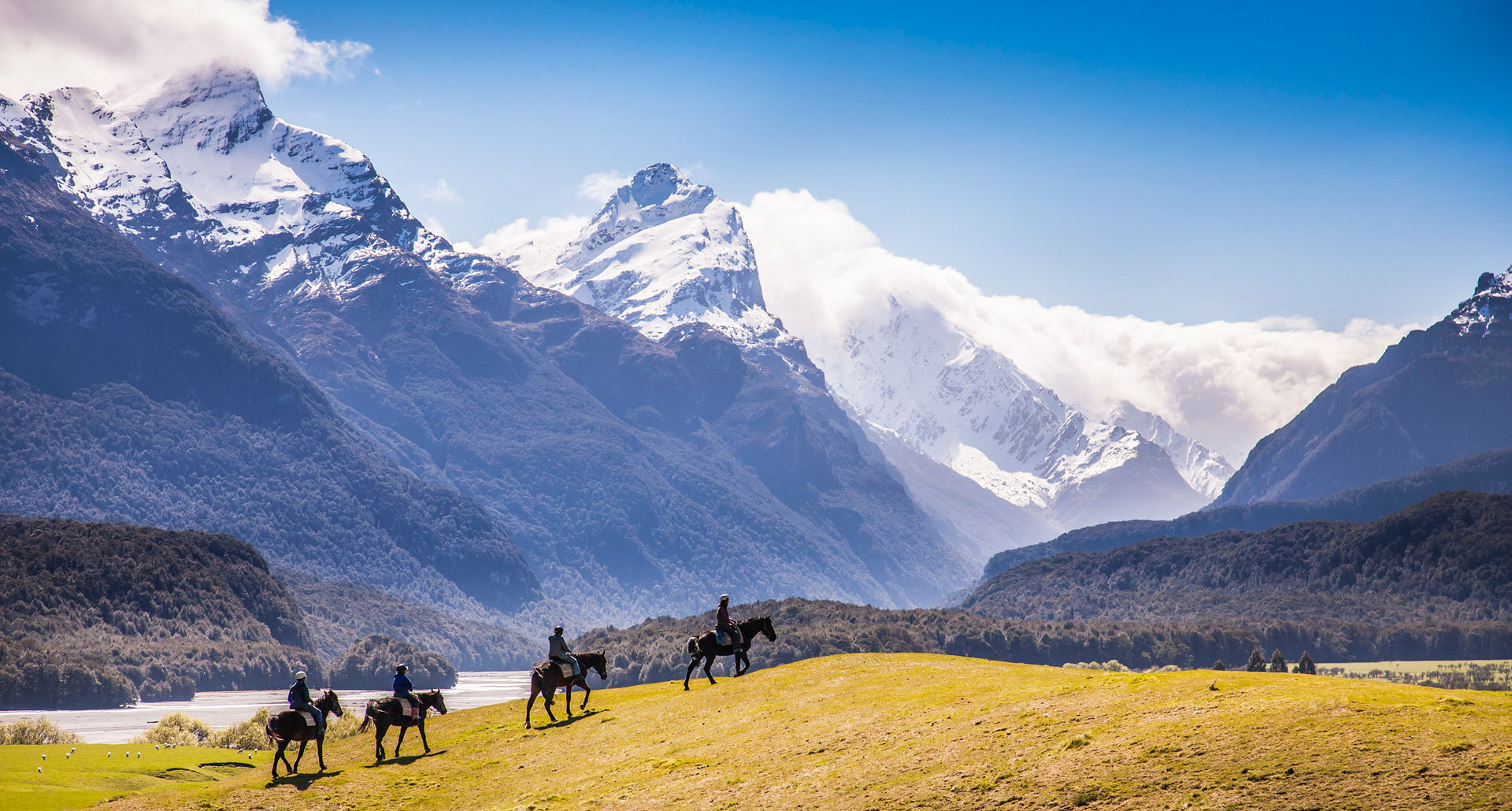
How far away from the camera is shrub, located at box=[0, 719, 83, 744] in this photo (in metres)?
129

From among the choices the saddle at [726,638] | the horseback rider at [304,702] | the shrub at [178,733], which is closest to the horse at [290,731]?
the horseback rider at [304,702]

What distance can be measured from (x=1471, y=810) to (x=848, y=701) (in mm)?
33216

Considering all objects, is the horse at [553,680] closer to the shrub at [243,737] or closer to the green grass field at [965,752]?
the green grass field at [965,752]

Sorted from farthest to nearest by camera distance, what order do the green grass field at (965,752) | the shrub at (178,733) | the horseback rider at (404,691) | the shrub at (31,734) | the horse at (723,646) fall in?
the shrub at (31,734) → the shrub at (178,733) → the horse at (723,646) → the horseback rider at (404,691) → the green grass field at (965,752)

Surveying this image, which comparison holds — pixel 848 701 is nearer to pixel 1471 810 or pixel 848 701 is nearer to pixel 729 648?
pixel 729 648

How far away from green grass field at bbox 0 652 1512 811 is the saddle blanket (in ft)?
6.90

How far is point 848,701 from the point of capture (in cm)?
6159

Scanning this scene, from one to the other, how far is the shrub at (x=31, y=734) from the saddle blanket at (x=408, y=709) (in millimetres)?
90918

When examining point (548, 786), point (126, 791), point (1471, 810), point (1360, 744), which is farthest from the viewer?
point (126, 791)

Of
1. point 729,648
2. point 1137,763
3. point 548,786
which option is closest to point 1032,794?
point 1137,763

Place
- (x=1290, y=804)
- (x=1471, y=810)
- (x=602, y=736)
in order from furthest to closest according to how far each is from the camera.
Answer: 1. (x=602, y=736)
2. (x=1290, y=804)
3. (x=1471, y=810)

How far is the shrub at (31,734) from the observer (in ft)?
422

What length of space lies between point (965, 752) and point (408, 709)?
29369 millimetres

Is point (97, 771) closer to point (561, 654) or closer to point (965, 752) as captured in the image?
point (561, 654)
